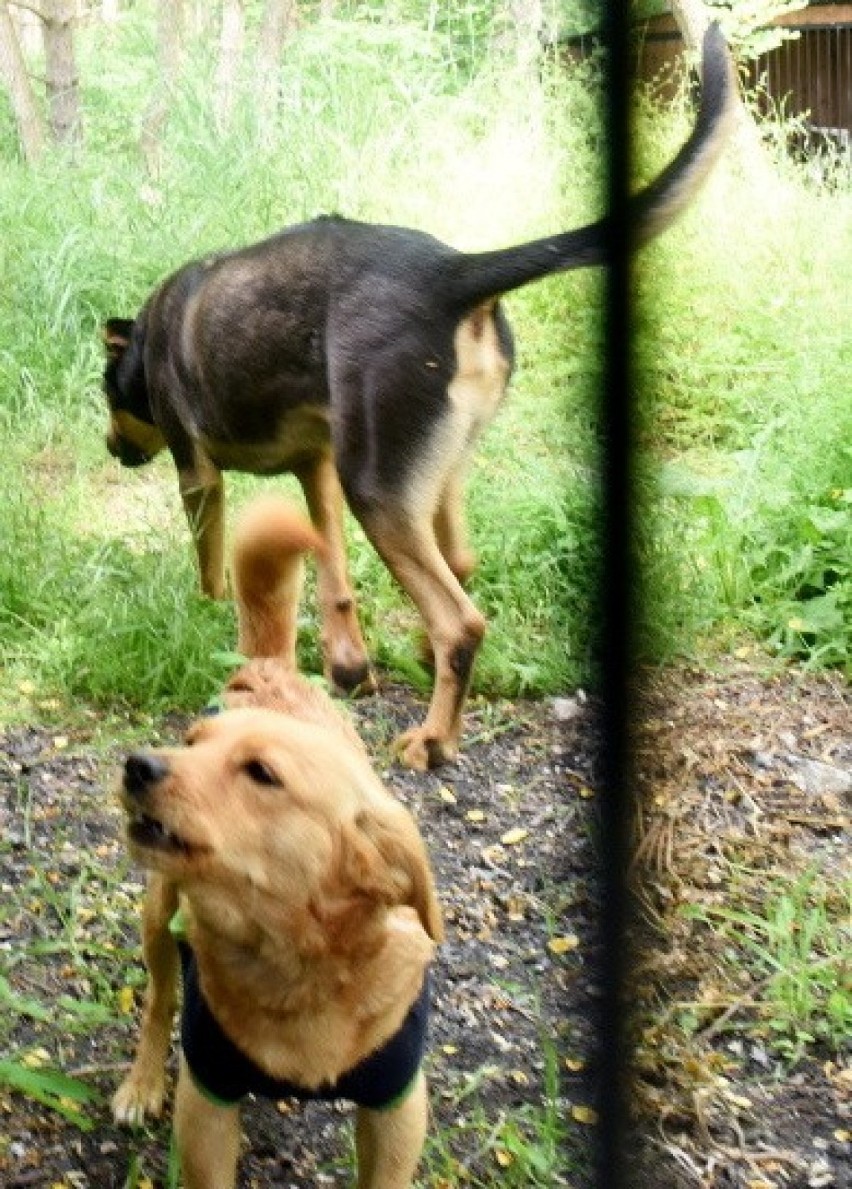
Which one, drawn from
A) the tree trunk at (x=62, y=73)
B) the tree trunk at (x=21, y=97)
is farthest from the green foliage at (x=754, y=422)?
the tree trunk at (x=21, y=97)

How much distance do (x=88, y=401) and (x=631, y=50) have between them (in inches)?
122

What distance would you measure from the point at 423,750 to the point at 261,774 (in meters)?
1.30

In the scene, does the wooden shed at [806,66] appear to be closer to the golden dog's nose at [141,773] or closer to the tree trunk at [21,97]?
the tree trunk at [21,97]

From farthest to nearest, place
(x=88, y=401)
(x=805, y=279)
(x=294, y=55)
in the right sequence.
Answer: (x=294, y=55)
(x=805, y=279)
(x=88, y=401)

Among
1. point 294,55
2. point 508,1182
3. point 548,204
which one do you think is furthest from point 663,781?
point 294,55

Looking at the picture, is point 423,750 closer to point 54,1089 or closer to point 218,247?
point 54,1089

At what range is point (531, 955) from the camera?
86.0 inches

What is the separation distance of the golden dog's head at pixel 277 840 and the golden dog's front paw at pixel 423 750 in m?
1.21

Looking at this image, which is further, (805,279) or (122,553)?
(805,279)

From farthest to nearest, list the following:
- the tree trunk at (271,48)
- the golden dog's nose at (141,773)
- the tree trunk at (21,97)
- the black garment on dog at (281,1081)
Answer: the tree trunk at (21,97), the tree trunk at (271,48), the black garment on dog at (281,1081), the golden dog's nose at (141,773)

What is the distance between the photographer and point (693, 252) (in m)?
4.20

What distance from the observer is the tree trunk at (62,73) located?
15.1ft

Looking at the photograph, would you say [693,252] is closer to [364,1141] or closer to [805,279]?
[805,279]

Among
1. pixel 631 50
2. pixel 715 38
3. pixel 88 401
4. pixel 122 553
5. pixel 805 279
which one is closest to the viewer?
pixel 631 50
